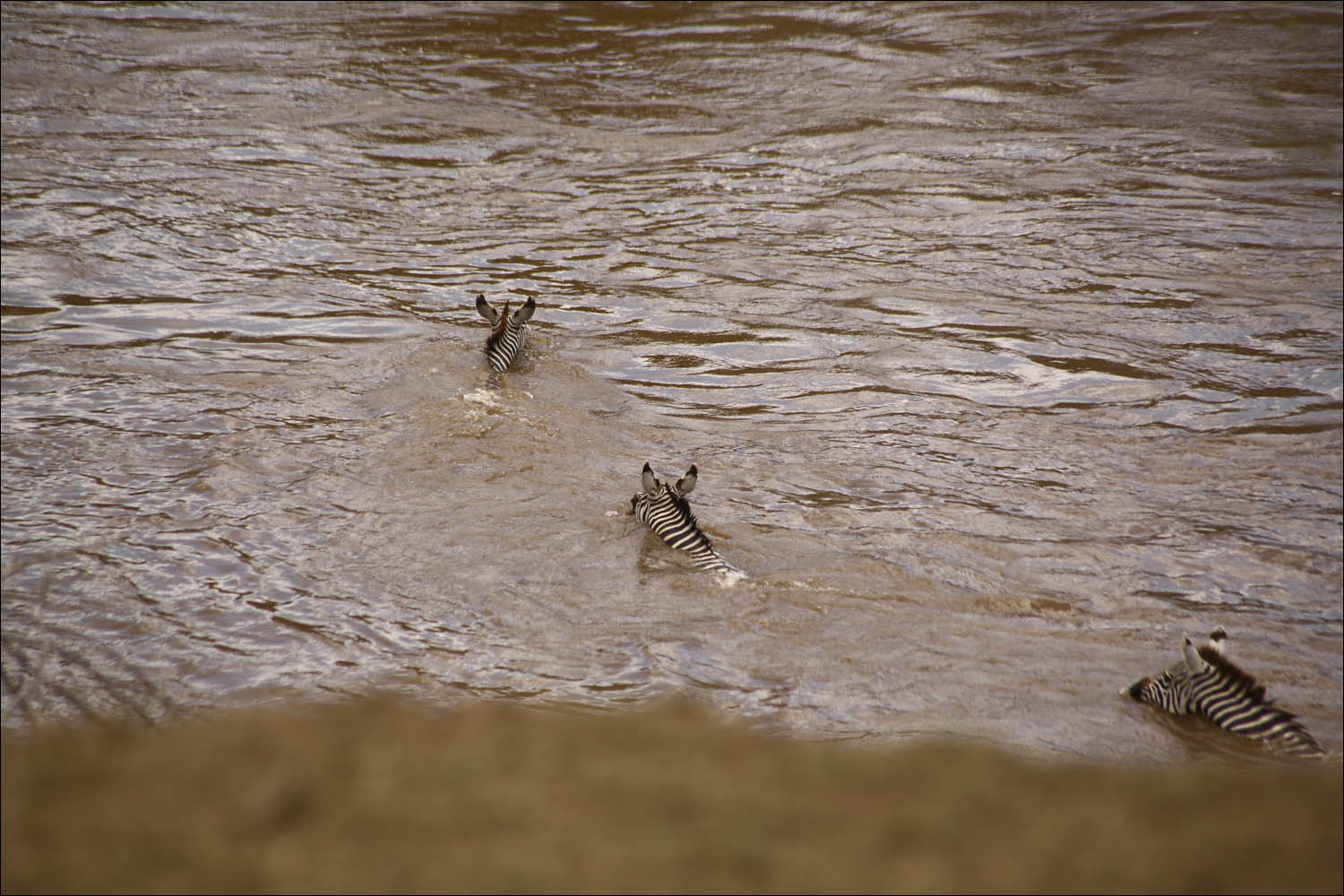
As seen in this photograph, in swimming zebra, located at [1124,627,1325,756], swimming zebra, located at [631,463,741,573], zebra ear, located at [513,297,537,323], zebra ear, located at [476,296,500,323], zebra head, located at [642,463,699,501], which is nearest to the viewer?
swimming zebra, located at [1124,627,1325,756]

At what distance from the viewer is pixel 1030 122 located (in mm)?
15406

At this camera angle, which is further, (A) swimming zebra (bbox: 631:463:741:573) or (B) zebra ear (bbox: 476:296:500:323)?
(B) zebra ear (bbox: 476:296:500:323)

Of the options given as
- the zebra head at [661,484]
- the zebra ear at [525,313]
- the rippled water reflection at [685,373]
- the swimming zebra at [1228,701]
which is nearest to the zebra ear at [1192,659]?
the swimming zebra at [1228,701]

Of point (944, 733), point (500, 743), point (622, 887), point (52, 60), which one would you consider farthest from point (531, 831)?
point (52, 60)

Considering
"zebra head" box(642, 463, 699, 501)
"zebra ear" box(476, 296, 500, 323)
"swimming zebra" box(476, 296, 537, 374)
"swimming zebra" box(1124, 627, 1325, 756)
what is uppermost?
"zebra ear" box(476, 296, 500, 323)

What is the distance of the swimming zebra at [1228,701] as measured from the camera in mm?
4730

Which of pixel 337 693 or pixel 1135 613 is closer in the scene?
pixel 337 693

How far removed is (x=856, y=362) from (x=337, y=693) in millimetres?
5535

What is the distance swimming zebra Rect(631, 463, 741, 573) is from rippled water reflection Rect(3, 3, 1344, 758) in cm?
12

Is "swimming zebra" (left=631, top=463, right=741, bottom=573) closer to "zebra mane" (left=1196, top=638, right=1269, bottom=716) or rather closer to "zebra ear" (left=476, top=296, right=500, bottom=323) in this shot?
"zebra mane" (left=1196, top=638, right=1269, bottom=716)

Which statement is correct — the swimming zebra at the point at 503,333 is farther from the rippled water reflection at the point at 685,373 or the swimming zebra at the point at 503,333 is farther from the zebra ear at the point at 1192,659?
the zebra ear at the point at 1192,659

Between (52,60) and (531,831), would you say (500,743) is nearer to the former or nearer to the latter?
(531,831)

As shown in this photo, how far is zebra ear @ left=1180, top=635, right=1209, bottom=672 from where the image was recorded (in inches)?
190

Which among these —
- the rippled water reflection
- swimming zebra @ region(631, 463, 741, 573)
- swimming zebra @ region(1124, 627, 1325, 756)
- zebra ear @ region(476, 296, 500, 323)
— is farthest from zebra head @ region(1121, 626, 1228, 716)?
zebra ear @ region(476, 296, 500, 323)
